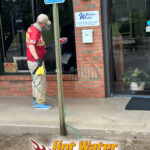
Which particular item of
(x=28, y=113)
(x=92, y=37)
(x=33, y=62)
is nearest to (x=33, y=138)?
(x=28, y=113)

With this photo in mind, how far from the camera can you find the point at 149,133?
15.1 ft

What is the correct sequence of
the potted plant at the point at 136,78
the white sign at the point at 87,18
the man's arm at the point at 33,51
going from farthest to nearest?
1. the potted plant at the point at 136,78
2. the white sign at the point at 87,18
3. the man's arm at the point at 33,51

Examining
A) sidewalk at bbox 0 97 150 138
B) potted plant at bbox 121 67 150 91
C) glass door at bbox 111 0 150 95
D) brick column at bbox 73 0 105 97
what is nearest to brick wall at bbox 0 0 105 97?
brick column at bbox 73 0 105 97

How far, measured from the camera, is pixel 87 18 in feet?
21.4

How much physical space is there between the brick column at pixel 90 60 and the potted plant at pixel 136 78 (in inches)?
28.3

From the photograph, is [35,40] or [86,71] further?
[86,71]

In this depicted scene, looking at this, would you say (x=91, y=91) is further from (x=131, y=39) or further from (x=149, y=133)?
(x=149, y=133)

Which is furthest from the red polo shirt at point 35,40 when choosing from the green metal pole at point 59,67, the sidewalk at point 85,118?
the green metal pole at point 59,67

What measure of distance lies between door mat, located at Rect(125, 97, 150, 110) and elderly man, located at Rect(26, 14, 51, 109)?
1.69 m

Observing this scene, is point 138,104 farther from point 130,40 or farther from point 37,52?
point 37,52

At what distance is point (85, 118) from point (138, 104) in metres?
1.35

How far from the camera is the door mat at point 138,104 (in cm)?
588

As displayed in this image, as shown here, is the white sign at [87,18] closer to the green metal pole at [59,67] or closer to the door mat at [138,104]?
the door mat at [138,104]

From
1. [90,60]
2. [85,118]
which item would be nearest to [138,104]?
[85,118]
